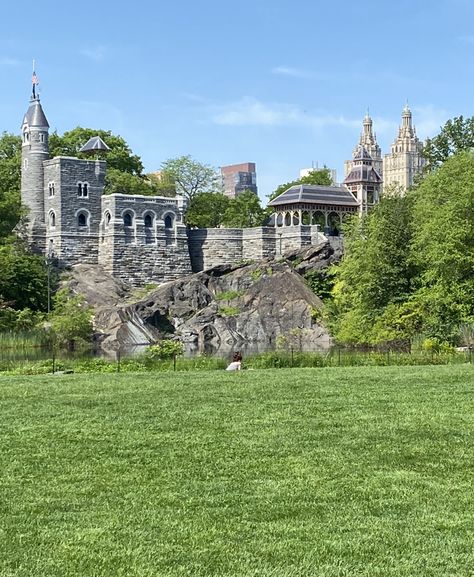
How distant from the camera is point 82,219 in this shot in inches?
2413

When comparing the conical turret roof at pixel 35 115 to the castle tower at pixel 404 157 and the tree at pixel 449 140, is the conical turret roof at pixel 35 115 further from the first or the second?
the castle tower at pixel 404 157

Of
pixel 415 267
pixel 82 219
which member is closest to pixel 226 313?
pixel 82 219

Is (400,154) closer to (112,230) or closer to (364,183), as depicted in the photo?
(364,183)

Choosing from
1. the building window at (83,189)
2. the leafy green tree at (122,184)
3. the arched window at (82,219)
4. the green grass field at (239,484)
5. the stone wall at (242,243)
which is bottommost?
the green grass field at (239,484)

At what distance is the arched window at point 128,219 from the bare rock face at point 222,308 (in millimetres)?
4415

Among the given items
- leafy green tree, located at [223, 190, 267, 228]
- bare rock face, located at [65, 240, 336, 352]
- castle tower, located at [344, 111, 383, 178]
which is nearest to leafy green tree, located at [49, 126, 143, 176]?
leafy green tree, located at [223, 190, 267, 228]

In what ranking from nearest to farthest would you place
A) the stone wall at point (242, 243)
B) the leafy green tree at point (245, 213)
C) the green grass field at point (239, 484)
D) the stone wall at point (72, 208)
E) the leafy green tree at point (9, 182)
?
1. the green grass field at point (239, 484)
2. the leafy green tree at point (9, 182)
3. the stone wall at point (72, 208)
4. the stone wall at point (242, 243)
5. the leafy green tree at point (245, 213)

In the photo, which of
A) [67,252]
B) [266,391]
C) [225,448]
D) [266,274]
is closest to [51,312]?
[67,252]

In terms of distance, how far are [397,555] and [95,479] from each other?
4.17 meters

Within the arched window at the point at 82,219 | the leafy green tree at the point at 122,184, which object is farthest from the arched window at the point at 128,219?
the leafy green tree at the point at 122,184

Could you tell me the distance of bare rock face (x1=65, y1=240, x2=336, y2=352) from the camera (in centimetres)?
5434

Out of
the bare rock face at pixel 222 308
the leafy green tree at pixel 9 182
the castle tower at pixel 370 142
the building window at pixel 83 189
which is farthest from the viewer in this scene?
the castle tower at pixel 370 142

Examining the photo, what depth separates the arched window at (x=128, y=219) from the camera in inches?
2426

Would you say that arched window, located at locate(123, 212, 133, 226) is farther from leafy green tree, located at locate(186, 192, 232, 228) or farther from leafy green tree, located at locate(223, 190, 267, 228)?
leafy green tree, located at locate(223, 190, 267, 228)
